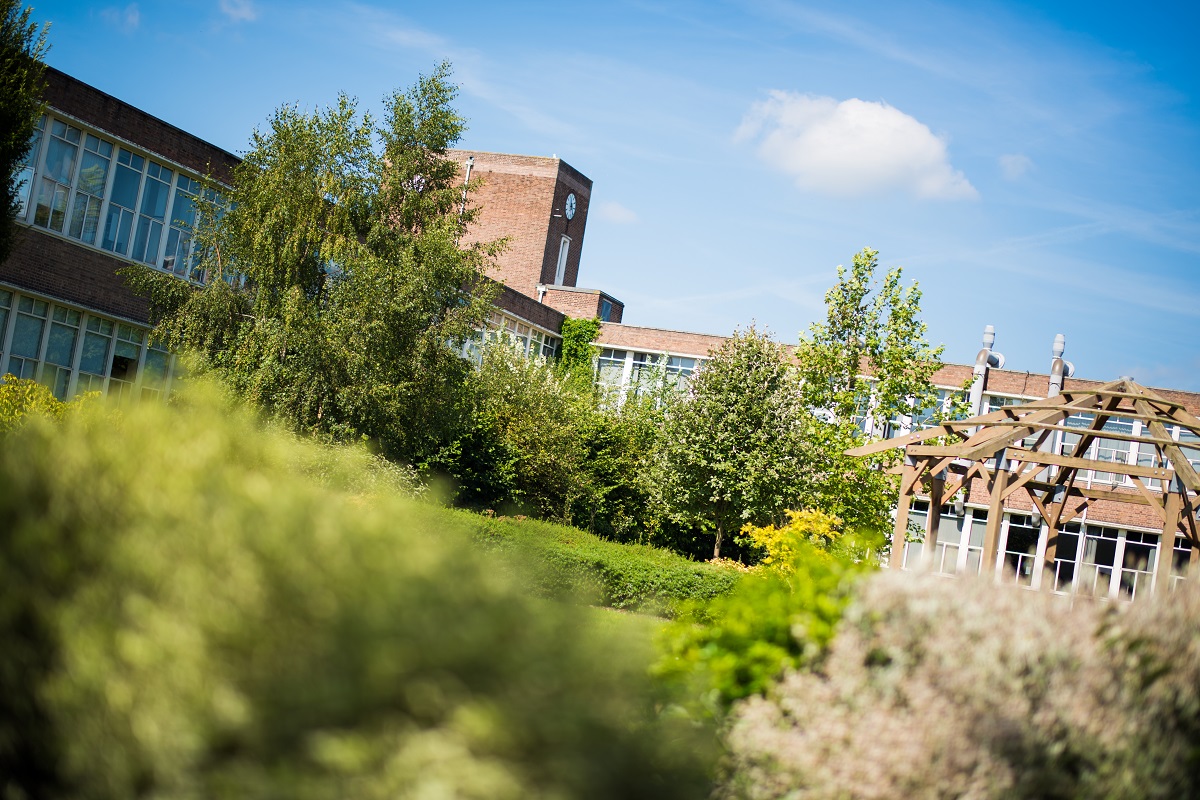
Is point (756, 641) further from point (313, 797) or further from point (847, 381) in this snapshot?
point (847, 381)

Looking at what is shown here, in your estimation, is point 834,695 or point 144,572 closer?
point 144,572

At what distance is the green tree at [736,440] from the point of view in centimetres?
2444

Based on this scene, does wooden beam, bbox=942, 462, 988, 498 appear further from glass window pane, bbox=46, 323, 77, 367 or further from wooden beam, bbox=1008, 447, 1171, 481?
glass window pane, bbox=46, 323, 77, 367

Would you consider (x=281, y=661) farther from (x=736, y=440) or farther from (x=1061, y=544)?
(x=1061, y=544)

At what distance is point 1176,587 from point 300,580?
4.30 metres

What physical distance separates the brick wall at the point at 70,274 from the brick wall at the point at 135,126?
254 cm

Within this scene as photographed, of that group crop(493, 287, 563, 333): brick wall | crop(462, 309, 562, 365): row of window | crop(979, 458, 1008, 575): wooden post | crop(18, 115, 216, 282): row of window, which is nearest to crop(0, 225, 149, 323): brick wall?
crop(18, 115, 216, 282): row of window

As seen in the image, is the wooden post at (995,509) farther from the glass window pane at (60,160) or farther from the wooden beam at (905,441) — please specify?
the glass window pane at (60,160)

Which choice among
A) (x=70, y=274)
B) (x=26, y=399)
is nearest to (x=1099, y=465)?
(x=26, y=399)

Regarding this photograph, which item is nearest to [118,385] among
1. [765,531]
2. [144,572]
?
[765,531]

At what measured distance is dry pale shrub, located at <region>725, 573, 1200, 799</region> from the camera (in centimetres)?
370

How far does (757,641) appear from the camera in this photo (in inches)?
187

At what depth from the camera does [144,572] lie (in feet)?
9.42

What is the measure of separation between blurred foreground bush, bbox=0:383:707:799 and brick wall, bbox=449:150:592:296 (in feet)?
149
